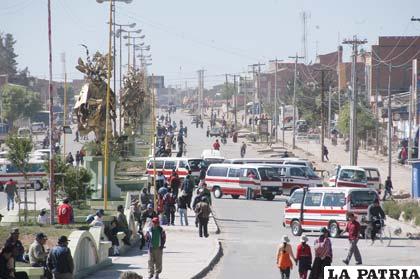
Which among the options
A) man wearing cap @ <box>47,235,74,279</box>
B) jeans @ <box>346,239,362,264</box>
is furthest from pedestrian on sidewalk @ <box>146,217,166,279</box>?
jeans @ <box>346,239,362,264</box>

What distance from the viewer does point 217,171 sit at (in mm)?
56750

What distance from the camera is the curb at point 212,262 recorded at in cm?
2795

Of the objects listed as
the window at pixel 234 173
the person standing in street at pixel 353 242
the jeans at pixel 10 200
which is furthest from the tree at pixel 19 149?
the window at pixel 234 173

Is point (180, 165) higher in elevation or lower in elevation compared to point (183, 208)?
higher

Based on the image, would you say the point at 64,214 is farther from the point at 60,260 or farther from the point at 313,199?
the point at 60,260

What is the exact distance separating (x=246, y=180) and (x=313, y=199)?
655 inches

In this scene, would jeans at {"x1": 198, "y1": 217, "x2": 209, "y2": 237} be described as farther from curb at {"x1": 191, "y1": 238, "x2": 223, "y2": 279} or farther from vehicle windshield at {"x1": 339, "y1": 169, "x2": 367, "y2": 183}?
vehicle windshield at {"x1": 339, "y1": 169, "x2": 367, "y2": 183}

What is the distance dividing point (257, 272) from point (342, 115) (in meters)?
82.9

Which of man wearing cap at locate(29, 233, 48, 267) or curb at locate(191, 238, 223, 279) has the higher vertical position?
man wearing cap at locate(29, 233, 48, 267)

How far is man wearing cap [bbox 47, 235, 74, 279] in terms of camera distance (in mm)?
21938

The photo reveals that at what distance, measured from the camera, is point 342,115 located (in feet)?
364

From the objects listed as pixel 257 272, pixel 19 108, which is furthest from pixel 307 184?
pixel 19 108

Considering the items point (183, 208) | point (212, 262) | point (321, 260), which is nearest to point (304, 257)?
point (321, 260)

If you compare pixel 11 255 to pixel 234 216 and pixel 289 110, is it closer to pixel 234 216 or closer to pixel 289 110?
pixel 234 216
